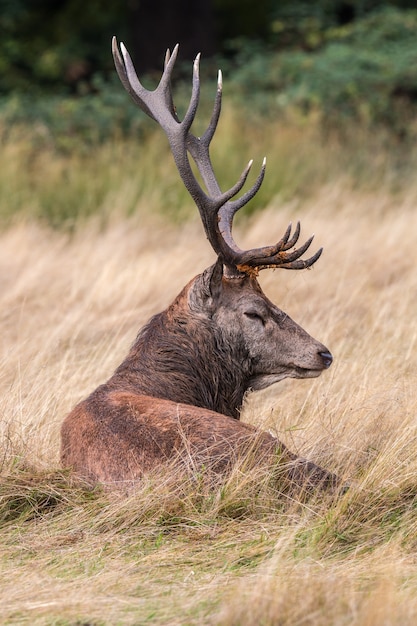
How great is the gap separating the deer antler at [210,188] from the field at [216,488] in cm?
72

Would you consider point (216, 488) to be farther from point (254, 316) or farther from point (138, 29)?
point (138, 29)

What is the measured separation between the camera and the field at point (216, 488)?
11.8 ft

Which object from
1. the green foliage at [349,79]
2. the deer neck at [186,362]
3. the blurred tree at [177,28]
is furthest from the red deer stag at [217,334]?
the blurred tree at [177,28]

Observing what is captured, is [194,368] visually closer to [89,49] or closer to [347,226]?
[347,226]

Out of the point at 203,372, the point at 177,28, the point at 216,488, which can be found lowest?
the point at 216,488

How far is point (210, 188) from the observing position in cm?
571

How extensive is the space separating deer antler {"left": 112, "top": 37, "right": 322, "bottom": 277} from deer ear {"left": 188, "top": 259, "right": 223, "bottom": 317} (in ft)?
0.26

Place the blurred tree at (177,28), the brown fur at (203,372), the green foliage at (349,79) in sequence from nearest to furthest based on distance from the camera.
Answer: the brown fur at (203,372) < the green foliage at (349,79) < the blurred tree at (177,28)

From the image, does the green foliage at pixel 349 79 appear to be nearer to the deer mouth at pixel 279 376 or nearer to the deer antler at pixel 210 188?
the deer antler at pixel 210 188

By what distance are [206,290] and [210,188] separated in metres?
0.65

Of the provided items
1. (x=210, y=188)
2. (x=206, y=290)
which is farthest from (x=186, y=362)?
(x=210, y=188)

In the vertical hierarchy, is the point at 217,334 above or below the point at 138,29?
below

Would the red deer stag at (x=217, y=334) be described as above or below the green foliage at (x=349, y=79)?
below

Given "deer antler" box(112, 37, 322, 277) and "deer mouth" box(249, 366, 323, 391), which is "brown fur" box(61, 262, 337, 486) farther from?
"deer antler" box(112, 37, 322, 277)
